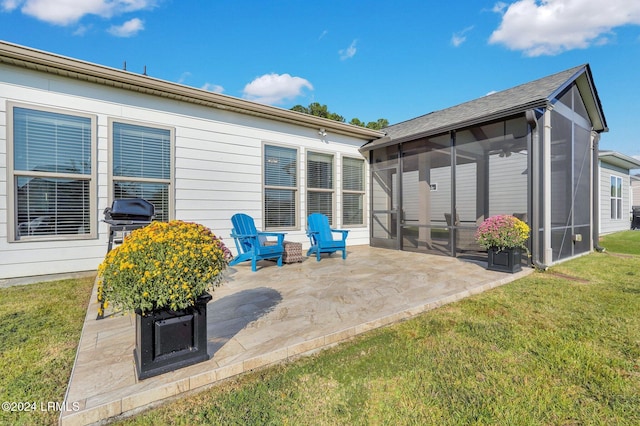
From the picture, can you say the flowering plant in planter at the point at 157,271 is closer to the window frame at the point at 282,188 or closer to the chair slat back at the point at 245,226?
the chair slat back at the point at 245,226

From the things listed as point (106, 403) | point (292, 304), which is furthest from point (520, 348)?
point (106, 403)

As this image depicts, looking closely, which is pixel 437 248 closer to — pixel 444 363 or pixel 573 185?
pixel 573 185

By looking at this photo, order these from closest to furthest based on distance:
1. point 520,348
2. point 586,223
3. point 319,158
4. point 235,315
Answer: point 520,348 < point 235,315 < point 586,223 < point 319,158

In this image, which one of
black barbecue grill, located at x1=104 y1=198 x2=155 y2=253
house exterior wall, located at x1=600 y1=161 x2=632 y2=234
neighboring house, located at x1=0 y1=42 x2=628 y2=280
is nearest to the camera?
black barbecue grill, located at x1=104 y1=198 x2=155 y2=253

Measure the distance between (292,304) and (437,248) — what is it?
4.26 meters

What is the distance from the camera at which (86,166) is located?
4426 millimetres

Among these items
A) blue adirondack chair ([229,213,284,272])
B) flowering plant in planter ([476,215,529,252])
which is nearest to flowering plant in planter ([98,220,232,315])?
blue adirondack chair ([229,213,284,272])

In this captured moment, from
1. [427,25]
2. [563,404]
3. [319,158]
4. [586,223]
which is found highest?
[427,25]

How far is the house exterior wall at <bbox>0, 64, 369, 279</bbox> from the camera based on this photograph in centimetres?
404

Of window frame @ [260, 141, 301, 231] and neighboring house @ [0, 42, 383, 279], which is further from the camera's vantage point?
window frame @ [260, 141, 301, 231]

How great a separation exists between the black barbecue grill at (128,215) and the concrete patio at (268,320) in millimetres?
890

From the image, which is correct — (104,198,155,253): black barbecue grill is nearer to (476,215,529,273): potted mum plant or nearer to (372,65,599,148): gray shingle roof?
(476,215,529,273): potted mum plant

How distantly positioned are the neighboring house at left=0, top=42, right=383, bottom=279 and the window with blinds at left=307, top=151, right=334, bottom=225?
6 cm

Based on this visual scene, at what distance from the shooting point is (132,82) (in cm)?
458
